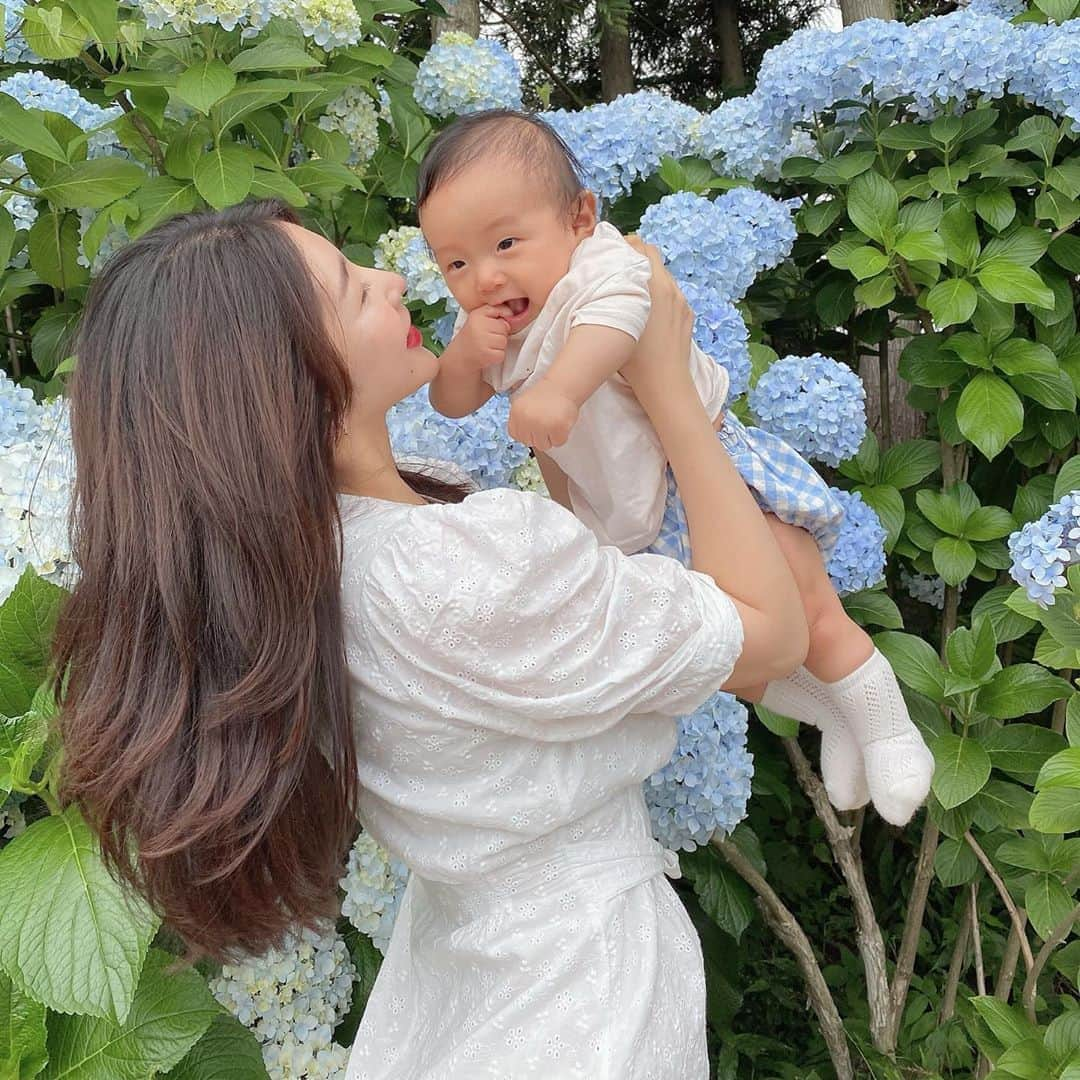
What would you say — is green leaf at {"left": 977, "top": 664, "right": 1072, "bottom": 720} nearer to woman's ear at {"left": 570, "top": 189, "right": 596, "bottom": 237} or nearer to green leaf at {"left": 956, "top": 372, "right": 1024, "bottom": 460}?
green leaf at {"left": 956, "top": 372, "right": 1024, "bottom": 460}

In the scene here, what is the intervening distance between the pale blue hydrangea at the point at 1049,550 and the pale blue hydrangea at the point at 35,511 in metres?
1.22

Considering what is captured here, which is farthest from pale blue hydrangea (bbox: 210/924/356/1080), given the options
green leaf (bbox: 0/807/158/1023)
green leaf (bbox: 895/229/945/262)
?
green leaf (bbox: 895/229/945/262)

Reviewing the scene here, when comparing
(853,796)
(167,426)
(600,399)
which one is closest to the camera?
(167,426)

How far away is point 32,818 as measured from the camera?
1.75 meters

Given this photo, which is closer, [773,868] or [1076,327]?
[1076,327]

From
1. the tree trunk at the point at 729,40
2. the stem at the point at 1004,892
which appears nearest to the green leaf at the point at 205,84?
the stem at the point at 1004,892

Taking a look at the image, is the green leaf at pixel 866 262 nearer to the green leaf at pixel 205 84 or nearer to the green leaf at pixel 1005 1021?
the green leaf at pixel 205 84

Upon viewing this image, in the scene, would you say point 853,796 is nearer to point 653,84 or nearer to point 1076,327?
point 1076,327

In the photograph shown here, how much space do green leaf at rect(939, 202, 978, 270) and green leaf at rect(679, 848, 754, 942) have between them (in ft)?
3.64

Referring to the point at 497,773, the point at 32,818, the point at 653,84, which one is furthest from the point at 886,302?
the point at 653,84

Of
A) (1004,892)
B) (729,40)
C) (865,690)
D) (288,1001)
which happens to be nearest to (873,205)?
(865,690)

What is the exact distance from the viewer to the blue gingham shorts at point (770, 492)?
1362mm

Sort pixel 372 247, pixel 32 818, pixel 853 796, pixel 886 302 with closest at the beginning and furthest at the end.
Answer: pixel 853 796 → pixel 32 818 → pixel 886 302 → pixel 372 247

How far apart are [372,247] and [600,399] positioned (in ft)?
3.38
